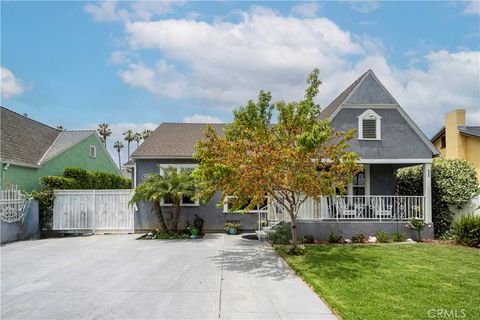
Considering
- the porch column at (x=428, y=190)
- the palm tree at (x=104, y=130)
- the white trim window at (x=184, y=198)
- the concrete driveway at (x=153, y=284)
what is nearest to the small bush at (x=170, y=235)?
the white trim window at (x=184, y=198)

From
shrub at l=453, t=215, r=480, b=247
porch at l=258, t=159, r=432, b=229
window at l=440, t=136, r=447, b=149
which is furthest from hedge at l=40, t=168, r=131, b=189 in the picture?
window at l=440, t=136, r=447, b=149

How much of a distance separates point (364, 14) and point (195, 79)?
7.20 m

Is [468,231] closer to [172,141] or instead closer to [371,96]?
[371,96]

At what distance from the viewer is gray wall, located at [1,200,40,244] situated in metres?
14.4

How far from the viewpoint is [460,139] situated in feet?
79.7

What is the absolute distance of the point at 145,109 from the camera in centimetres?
1888

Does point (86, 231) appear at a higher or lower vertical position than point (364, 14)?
lower

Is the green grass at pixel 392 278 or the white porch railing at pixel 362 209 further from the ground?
the white porch railing at pixel 362 209

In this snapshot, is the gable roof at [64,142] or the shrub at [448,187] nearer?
the shrub at [448,187]

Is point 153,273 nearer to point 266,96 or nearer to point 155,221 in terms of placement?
point 266,96

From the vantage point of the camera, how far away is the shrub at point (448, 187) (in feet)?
48.5

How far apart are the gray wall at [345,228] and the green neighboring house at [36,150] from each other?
46.4 ft

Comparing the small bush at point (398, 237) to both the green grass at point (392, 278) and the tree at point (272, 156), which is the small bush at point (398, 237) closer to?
the green grass at point (392, 278)

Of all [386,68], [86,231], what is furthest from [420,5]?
[86,231]
